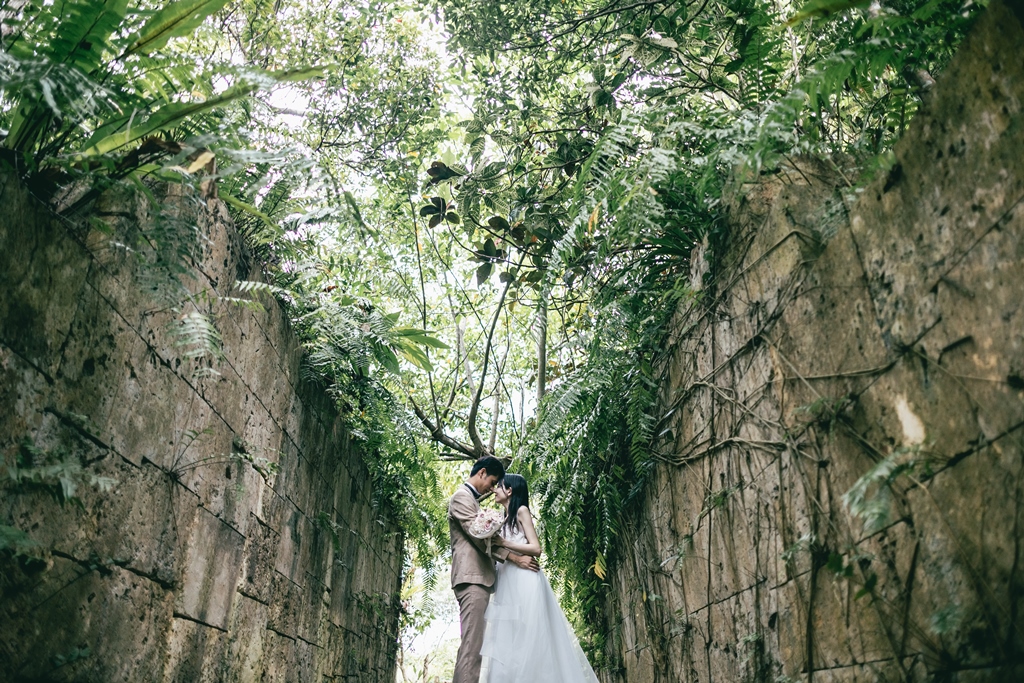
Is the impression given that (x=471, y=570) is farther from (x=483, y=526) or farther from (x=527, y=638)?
(x=527, y=638)

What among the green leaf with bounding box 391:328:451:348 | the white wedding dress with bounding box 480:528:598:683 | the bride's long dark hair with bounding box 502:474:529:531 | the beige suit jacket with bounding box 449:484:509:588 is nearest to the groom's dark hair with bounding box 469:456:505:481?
the bride's long dark hair with bounding box 502:474:529:531

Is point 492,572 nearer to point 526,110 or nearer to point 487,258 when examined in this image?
point 487,258

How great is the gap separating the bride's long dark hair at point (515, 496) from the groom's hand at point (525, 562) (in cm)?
23

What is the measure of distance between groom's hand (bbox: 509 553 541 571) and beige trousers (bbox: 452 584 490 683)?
0.26 metres

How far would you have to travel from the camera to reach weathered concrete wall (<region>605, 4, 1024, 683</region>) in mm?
1391

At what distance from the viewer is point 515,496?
14.9 ft

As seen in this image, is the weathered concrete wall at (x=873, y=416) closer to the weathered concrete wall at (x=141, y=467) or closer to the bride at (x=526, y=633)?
the bride at (x=526, y=633)

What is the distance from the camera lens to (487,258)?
554 centimetres

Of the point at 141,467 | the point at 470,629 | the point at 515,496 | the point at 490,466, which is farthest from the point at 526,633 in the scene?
the point at 141,467

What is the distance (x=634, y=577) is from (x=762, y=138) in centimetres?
275

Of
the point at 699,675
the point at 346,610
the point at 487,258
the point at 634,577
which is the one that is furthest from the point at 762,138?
the point at 346,610

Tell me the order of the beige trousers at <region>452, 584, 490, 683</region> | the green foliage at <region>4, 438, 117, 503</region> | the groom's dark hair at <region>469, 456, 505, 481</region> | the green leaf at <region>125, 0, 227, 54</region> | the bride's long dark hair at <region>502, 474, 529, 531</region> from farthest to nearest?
the groom's dark hair at <region>469, 456, 505, 481</region> → the bride's long dark hair at <region>502, 474, 529, 531</region> → the beige trousers at <region>452, 584, 490, 683</region> → the green leaf at <region>125, 0, 227, 54</region> → the green foliage at <region>4, 438, 117, 503</region>

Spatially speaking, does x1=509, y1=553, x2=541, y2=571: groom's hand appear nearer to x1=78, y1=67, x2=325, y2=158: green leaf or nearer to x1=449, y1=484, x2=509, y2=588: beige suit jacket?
x1=449, y1=484, x2=509, y2=588: beige suit jacket

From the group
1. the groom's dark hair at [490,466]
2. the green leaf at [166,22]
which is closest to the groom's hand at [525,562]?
the groom's dark hair at [490,466]
